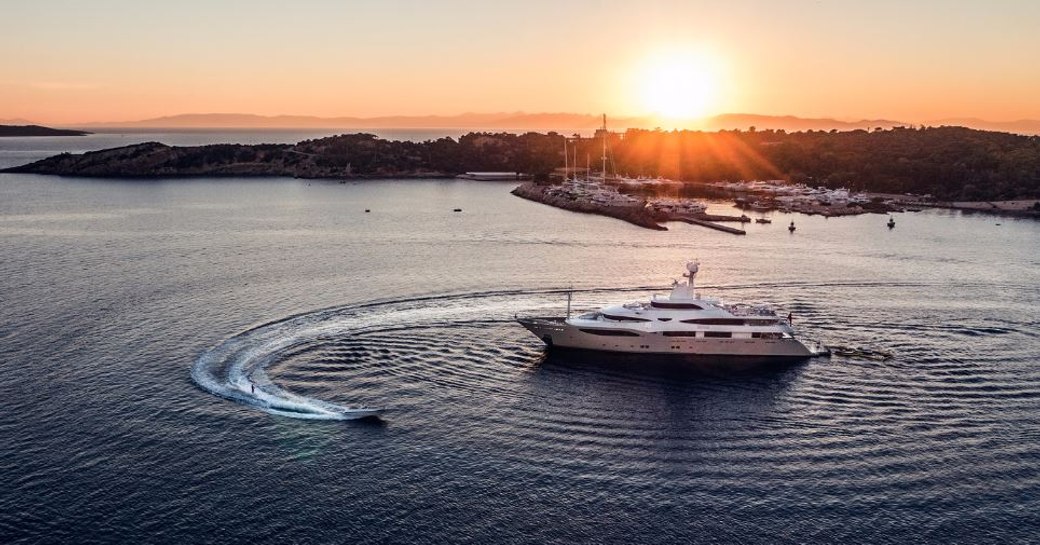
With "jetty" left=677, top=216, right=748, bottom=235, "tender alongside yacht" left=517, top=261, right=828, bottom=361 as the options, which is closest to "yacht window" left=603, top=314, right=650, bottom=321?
"tender alongside yacht" left=517, top=261, right=828, bottom=361

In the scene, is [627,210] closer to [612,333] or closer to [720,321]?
[720,321]

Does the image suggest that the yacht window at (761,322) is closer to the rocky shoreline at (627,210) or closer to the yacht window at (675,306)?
the yacht window at (675,306)

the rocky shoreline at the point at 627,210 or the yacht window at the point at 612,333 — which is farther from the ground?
the rocky shoreline at the point at 627,210

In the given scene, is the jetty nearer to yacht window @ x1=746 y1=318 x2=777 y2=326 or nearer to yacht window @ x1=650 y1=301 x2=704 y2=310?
yacht window @ x1=746 y1=318 x2=777 y2=326

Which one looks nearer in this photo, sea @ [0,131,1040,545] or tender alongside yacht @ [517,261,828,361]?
sea @ [0,131,1040,545]

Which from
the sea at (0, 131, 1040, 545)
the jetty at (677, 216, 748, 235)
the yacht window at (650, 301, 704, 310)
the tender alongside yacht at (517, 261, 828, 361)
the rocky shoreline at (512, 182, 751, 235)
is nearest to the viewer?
the sea at (0, 131, 1040, 545)

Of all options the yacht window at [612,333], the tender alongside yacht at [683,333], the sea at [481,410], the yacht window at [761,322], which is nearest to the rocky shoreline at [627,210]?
the sea at [481,410]

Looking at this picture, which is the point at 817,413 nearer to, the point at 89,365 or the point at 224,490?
the point at 224,490
